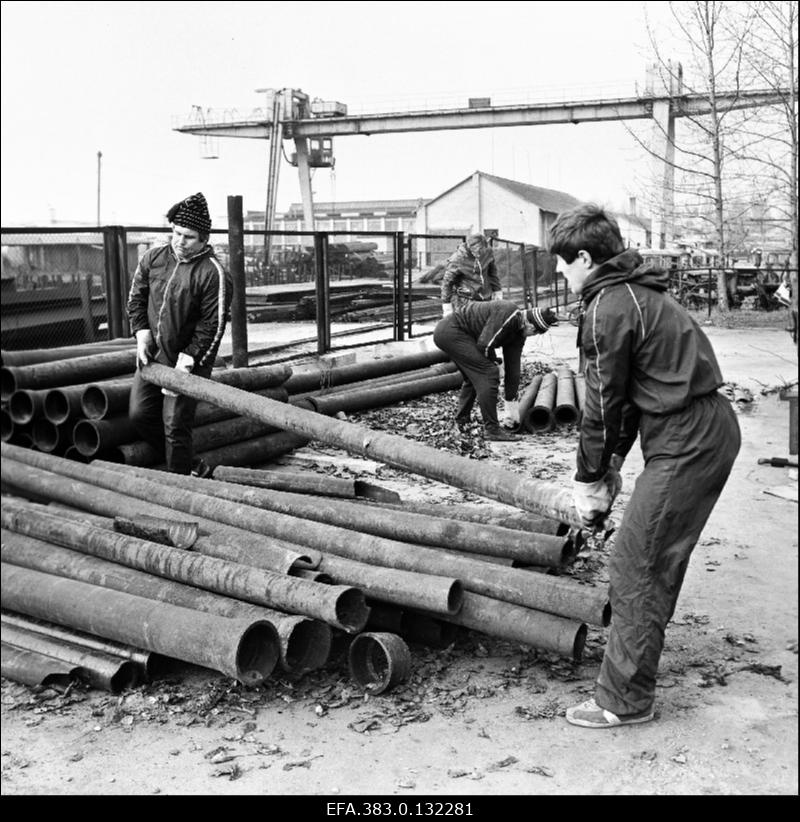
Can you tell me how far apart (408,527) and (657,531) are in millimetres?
1726

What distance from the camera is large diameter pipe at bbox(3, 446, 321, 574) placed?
15.2 feet

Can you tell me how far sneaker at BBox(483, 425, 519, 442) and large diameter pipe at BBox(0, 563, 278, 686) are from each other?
6.00 meters

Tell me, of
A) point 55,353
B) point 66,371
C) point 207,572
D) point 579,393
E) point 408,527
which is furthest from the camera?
point 579,393

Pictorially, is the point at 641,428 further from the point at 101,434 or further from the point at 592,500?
the point at 101,434

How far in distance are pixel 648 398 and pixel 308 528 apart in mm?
2061

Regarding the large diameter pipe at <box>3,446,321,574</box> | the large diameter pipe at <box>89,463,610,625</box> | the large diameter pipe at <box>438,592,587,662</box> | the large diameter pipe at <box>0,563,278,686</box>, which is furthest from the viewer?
the large diameter pipe at <box>3,446,321,574</box>

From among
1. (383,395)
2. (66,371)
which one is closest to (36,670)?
(66,371)

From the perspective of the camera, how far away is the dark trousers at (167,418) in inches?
267

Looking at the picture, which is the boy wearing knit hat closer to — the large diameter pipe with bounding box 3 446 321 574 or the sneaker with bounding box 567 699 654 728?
the large diameter pipe with bounding box 3 446 321 574

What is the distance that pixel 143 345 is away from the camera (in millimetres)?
6738

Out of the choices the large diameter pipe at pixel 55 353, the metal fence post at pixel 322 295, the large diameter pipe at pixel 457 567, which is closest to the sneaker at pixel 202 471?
the large diameter pipe at pixel 457 567

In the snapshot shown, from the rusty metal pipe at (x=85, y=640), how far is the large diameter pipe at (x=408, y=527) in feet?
3.42

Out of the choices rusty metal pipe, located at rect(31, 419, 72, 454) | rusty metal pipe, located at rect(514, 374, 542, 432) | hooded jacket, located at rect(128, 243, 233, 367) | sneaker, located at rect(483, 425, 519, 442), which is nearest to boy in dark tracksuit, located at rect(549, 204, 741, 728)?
hooded jacket, located at rect(128, 243, 233, 367)

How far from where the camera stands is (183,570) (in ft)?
14.8
